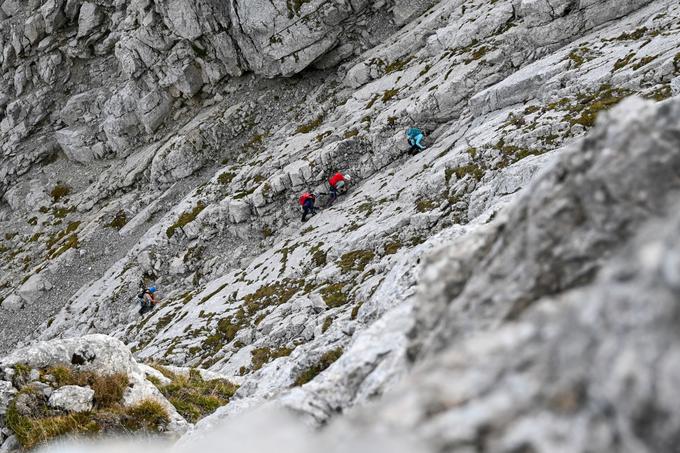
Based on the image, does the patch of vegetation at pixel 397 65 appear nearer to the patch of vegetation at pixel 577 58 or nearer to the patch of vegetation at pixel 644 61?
the patch of vegetation at pixel 577 58

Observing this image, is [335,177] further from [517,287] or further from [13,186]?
[13,186]

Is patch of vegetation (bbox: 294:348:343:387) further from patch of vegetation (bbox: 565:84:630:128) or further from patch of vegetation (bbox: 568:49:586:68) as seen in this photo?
patch of vegetation (bbox: 568:49:586:68)

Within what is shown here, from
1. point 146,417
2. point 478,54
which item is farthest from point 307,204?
point 146,417

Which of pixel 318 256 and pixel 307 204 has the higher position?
pixel 307 204

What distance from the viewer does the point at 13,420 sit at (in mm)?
12227

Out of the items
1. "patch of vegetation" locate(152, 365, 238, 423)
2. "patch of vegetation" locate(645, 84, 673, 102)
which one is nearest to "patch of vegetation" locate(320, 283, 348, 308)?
Result: "patch of vegetation" locate(152, 365, 238, 423)

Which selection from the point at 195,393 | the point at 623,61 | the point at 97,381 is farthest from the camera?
the point at 623,61

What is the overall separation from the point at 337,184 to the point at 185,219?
58.9 feet

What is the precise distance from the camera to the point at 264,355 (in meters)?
22.3

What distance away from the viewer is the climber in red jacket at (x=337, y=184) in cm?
3806

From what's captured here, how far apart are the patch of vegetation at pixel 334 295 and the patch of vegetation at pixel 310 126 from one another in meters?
29.0

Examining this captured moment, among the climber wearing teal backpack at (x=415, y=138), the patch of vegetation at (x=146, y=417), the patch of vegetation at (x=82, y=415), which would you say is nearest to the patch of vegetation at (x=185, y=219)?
the climber wearing teal backpack at (x=415, y=138)

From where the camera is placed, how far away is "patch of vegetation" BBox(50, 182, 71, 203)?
63.8 metres

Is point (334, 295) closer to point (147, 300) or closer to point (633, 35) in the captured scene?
point (147, 300)
